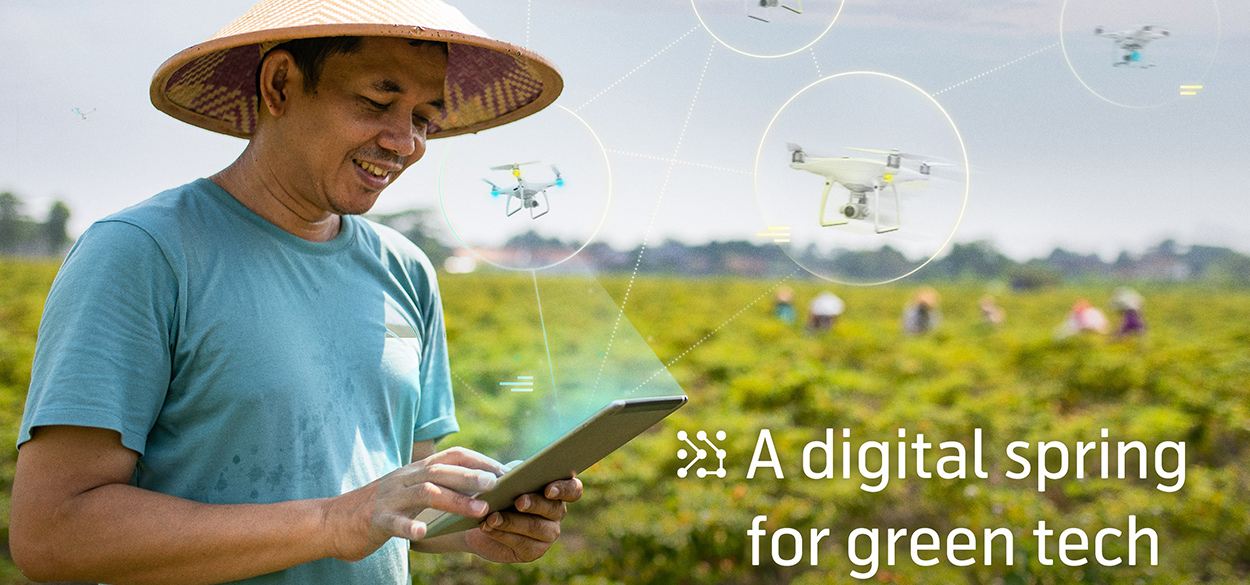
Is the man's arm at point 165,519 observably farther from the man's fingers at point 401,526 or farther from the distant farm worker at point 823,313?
the distant farm worker at point 823,313

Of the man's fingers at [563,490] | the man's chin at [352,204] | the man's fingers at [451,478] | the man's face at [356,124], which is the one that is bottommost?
the man's fingers at [563,490]

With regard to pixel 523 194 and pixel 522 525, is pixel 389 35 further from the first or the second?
pixel 523 194

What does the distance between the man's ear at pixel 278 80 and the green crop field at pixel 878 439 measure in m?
1.19

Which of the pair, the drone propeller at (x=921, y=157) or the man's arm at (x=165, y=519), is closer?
the man's arm at (x=165, y=519)

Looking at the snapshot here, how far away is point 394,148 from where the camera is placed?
1.41 meters

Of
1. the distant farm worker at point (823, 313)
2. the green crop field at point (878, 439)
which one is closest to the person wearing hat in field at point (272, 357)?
the green crop field at point (878, 439)

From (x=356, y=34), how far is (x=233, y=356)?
19.1 inches

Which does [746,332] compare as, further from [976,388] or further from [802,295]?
[802,295]

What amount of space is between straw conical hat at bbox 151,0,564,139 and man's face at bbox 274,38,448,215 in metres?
0.05

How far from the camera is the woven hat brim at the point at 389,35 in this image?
1.38 meters

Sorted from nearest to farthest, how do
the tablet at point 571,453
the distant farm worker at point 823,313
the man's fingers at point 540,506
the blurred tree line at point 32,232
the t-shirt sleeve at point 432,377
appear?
the tablet at point 571,453
the man's fingers at point 540,506
the t-shirt sleeve at point 432,377
the blurred tree line at point 32,232
the distant farm worker at point 823,313

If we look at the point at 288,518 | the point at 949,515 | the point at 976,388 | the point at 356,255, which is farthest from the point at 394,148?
the point at 976,388

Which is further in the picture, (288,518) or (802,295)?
(802,295)

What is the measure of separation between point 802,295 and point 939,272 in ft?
42.6
